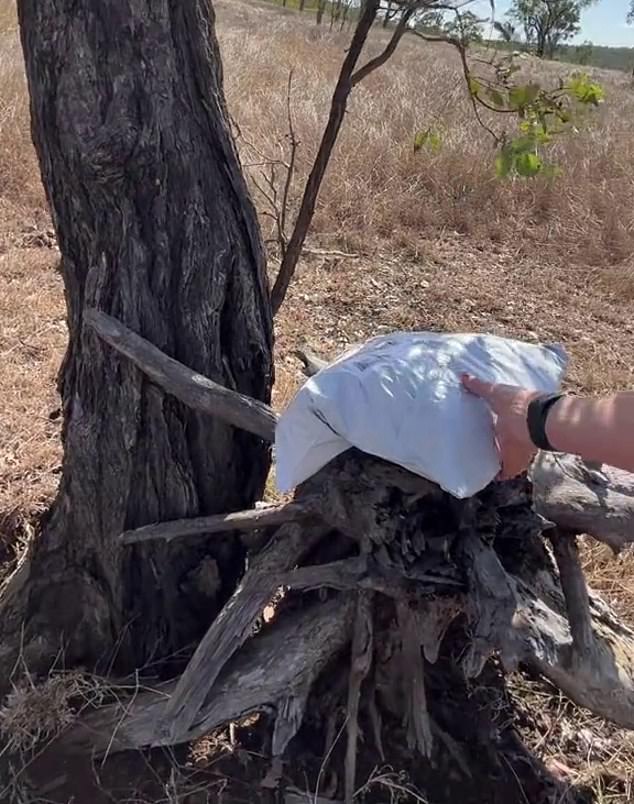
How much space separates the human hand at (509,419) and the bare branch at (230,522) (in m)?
0.44

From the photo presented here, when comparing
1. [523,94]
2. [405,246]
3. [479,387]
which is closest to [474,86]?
[523,94]

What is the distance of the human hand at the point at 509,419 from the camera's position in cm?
159

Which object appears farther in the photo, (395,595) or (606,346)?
(606,346)

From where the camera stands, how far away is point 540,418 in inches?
59.6

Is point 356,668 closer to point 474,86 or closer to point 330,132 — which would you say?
point 330,132

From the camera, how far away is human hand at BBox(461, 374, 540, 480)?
5.23ft

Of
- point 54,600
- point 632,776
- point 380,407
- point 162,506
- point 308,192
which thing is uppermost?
point 308,192

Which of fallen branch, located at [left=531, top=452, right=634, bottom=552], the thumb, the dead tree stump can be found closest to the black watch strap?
the thumb

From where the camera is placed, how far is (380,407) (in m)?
1.64

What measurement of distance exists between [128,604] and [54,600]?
0.19 m

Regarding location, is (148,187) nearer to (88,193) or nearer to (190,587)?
(88,193)

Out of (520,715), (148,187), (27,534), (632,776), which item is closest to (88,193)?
(148,187)

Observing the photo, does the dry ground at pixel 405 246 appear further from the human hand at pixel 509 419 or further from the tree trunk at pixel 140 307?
the human hand at pixel 509 419

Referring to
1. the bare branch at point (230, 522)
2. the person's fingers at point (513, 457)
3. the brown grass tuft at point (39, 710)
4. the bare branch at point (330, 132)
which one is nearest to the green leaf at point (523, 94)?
the bare branch at point (330, 132)
